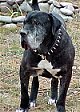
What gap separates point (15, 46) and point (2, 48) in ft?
0.66

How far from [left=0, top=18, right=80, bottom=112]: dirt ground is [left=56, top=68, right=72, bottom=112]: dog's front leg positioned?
0.24 metres

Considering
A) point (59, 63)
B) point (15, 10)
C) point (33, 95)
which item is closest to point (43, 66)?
point (59, 63)

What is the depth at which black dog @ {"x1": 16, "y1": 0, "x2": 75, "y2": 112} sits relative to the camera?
4.40 metres

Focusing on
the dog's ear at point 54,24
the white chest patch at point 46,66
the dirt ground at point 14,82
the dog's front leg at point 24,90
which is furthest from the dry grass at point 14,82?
the dog's ear at point 54,24

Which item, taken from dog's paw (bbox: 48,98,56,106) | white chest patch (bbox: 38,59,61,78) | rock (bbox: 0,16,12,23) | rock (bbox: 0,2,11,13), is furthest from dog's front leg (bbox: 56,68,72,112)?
rock (bbox: 0,2,11,13)

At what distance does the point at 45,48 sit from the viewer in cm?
468

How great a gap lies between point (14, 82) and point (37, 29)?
165 centimetres

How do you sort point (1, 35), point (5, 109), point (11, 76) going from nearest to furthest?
1. point (5, 109)
2. point (11, 76)
3. point (1, 35)

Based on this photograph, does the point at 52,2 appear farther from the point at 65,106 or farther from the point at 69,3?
the point at 65,106

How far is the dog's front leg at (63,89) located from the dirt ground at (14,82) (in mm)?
238

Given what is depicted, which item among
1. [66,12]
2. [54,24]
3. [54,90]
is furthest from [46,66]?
[66,12]

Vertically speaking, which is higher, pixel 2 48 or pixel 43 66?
pixel 43 66

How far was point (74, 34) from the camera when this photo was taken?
8.12m

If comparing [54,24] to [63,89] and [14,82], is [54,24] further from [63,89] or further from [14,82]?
[14,82]
